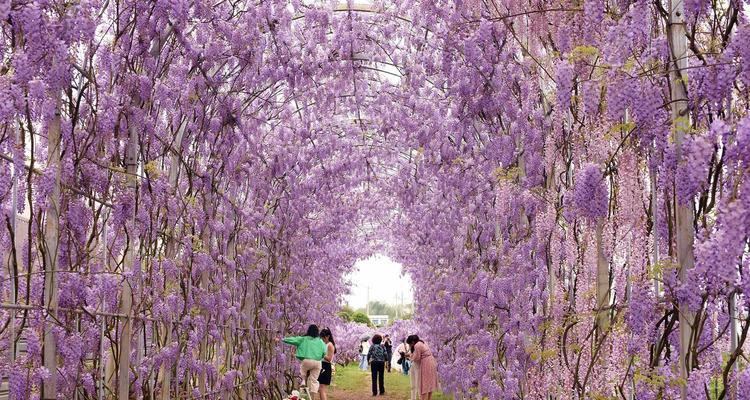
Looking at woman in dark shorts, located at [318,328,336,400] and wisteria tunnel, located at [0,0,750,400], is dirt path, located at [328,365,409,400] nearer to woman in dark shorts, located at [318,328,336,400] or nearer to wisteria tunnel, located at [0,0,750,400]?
woman in dark shorts, located at [318,328,336,400]

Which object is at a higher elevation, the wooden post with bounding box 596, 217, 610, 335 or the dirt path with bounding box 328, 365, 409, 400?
the wooden post with bounding box 596, 217, 610, 335

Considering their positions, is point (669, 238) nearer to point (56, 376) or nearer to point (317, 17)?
point (56, 376)

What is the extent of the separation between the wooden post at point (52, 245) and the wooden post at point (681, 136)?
2.74 meters

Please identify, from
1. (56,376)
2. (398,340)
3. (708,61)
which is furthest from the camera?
(398,340)

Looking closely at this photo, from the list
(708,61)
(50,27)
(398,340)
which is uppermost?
(50,27)

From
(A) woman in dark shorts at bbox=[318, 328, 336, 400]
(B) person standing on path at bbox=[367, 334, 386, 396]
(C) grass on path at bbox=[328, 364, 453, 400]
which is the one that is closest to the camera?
(A) woman in dark shorts at bbox=[318, 328, 336, 400]

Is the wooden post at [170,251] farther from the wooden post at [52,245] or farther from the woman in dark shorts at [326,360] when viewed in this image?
the woman in dark shorts at [326,360]

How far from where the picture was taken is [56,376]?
13.8 ft

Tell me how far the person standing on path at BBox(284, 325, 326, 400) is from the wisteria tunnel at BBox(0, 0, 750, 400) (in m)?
0.57

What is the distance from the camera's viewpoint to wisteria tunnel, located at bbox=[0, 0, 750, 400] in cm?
341

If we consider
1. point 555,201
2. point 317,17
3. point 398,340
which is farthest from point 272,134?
point 398,340

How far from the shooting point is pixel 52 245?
4098 mm

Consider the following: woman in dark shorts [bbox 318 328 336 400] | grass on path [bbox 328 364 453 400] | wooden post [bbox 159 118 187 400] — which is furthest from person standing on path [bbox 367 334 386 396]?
wooden post [bbox 159 118 187 400]

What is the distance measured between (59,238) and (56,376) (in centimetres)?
68
